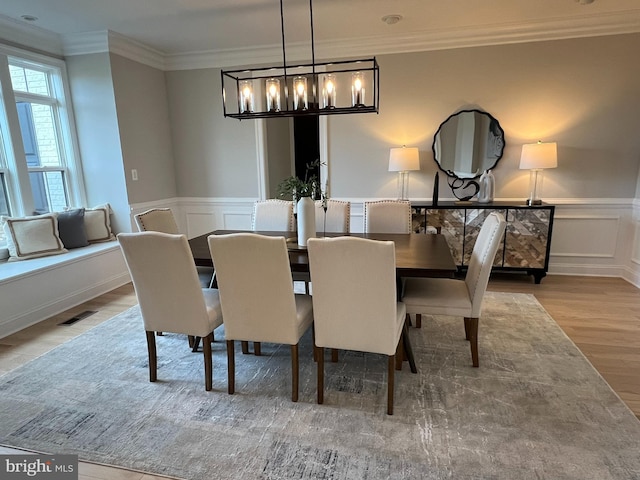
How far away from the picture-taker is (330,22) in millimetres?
3688

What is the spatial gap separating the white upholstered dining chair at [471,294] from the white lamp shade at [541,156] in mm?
1777

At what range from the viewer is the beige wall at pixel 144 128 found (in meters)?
4.22

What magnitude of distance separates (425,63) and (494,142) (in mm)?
1147

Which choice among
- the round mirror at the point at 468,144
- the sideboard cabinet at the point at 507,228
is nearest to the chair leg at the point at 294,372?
the sideboard cabinet at the point at 507,228

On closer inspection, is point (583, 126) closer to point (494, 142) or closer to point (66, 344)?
point (494, 142)

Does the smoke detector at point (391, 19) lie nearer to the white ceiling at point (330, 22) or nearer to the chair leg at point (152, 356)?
the white ceiling at point (330, 22)

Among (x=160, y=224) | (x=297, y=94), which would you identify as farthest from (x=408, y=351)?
(x=160, y=224)

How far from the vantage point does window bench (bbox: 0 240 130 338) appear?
3.12 meters

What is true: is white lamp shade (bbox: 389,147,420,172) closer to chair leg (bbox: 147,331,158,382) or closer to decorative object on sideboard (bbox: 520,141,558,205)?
decorative object on sideboard (bbox: 520,141,558,205)

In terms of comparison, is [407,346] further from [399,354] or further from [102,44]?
[102,44]

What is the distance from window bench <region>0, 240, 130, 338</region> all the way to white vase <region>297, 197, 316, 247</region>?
2407 mm

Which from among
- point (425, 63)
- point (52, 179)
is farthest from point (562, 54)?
point (52, 179)

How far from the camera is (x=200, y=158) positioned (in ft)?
16.5

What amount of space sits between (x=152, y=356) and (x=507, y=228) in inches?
137
